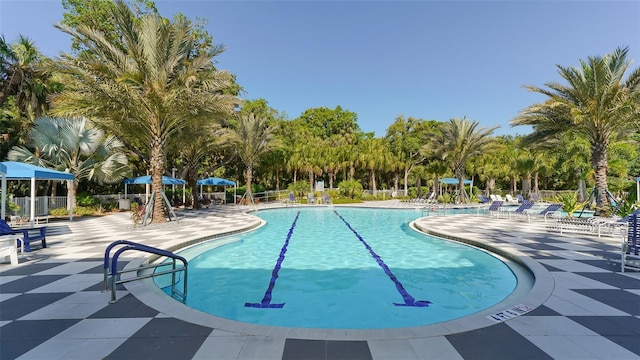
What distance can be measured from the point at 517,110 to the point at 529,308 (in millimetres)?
13810

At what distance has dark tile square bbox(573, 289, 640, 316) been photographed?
3.84 meters

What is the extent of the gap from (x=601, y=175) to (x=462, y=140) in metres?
12.8

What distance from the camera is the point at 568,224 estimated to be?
10766 mm

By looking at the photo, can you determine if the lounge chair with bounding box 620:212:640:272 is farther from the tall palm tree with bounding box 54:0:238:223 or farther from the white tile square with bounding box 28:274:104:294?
the tall palm tree with bounding box 54:0:238:223

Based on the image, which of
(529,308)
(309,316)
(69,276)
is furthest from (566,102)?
(69,276)

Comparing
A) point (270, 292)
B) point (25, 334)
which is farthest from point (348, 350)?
point (25, 334)

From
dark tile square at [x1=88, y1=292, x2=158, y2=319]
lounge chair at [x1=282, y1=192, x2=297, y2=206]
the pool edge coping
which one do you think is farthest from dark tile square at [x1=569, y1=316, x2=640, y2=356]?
lounge chair at [x1=282, y1=192, x2=297, y2=206]

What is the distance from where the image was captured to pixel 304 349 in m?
2.85

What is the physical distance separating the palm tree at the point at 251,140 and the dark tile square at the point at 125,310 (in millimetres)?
19321

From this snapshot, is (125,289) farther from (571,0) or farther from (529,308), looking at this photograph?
(571,0)

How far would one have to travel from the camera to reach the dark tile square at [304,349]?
8.90 feet

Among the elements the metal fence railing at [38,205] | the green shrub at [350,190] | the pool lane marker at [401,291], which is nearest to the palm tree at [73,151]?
the metal fence railing at [38,205]

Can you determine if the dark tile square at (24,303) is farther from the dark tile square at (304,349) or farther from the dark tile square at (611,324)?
the dark tile square at (611,324)

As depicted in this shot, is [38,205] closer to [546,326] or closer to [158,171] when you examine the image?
[158,171]
